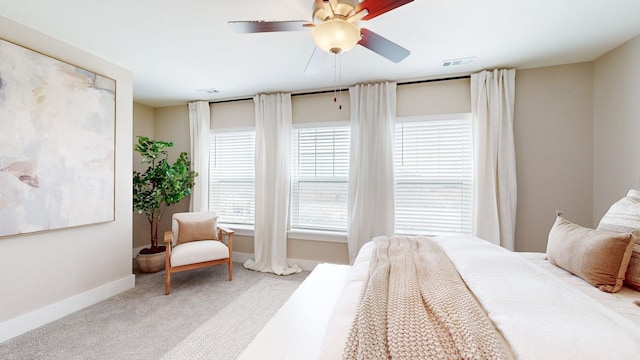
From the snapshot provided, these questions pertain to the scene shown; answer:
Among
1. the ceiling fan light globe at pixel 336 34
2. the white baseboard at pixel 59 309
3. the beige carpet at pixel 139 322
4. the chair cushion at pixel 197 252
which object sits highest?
the ceiling fan light globe at pixel 336 34

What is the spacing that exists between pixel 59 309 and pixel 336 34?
3387 millimetres

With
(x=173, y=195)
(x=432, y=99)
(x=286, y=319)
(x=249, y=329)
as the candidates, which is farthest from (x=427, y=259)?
(x=173, y=195)

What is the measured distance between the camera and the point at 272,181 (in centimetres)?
371

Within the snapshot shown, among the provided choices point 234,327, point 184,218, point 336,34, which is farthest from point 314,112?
point 234,327

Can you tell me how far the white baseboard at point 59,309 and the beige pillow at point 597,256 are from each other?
4.11 metres

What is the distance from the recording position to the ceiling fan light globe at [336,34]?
4.63 feet

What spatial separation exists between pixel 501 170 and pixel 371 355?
2845mm

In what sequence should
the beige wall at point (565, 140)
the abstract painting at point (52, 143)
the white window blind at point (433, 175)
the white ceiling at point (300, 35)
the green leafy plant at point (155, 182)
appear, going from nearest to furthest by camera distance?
the white ceiling at point (300, 35) < the abstract painting at point (52, 143) < the beige wall at point (565, 140) < the white window blind at point (433, 175) < the green leafy plant at point (155, 182)

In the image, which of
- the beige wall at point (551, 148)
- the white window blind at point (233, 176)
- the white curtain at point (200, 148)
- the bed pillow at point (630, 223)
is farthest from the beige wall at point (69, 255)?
the beige wall at point (551, 148)

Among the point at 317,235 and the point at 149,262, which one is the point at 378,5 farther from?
the point at 149,262

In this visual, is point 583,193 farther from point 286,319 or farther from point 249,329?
point 249,329

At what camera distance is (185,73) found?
3.03m

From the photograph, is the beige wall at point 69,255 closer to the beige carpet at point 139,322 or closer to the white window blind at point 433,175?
the beige carpet at point 139,322

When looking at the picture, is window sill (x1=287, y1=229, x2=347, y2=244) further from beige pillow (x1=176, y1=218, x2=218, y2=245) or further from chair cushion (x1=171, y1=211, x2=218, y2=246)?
chair cushion (x1=171, y1=211, x2=218, y2=246)
